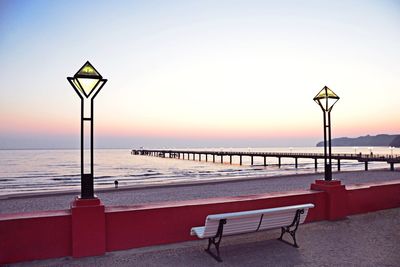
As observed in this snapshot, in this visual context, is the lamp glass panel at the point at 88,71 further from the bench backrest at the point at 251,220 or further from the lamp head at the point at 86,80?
the bench backrest at the point at 251,220

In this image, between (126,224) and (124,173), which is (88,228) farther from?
(124,173)

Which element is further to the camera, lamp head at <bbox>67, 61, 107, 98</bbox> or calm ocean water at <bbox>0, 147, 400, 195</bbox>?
calm ocean water at <bbox>0, 147, 400, 195</bbox>

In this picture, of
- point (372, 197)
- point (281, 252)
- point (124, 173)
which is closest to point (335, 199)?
point (372, 197)

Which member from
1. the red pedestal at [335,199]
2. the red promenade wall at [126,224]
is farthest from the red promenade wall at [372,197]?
the red promenade wall at [126,224]

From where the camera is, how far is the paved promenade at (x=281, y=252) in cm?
405

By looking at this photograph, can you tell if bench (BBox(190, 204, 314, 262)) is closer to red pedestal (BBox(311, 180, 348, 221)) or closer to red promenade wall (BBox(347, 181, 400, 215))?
red pedestal (BBox(311, 180, 348, 221))

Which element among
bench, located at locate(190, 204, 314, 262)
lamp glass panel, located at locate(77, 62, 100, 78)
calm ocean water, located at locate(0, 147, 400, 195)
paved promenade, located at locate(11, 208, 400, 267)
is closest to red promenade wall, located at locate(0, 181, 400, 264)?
paved promenade, located at locate(11, 208, 400, 267)

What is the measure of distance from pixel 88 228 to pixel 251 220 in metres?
2.14

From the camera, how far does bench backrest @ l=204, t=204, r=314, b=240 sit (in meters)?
4.09

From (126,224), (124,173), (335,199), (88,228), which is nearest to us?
(88,228)

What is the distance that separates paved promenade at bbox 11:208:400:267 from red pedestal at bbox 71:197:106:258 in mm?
113

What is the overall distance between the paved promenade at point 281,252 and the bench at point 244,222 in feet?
0.83

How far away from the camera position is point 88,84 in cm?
459

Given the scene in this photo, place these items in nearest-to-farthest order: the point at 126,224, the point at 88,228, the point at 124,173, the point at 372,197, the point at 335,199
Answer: the point at 88,228
the point at 126,224
the point at 335,199
the point at 372,197
the point at 124,173
